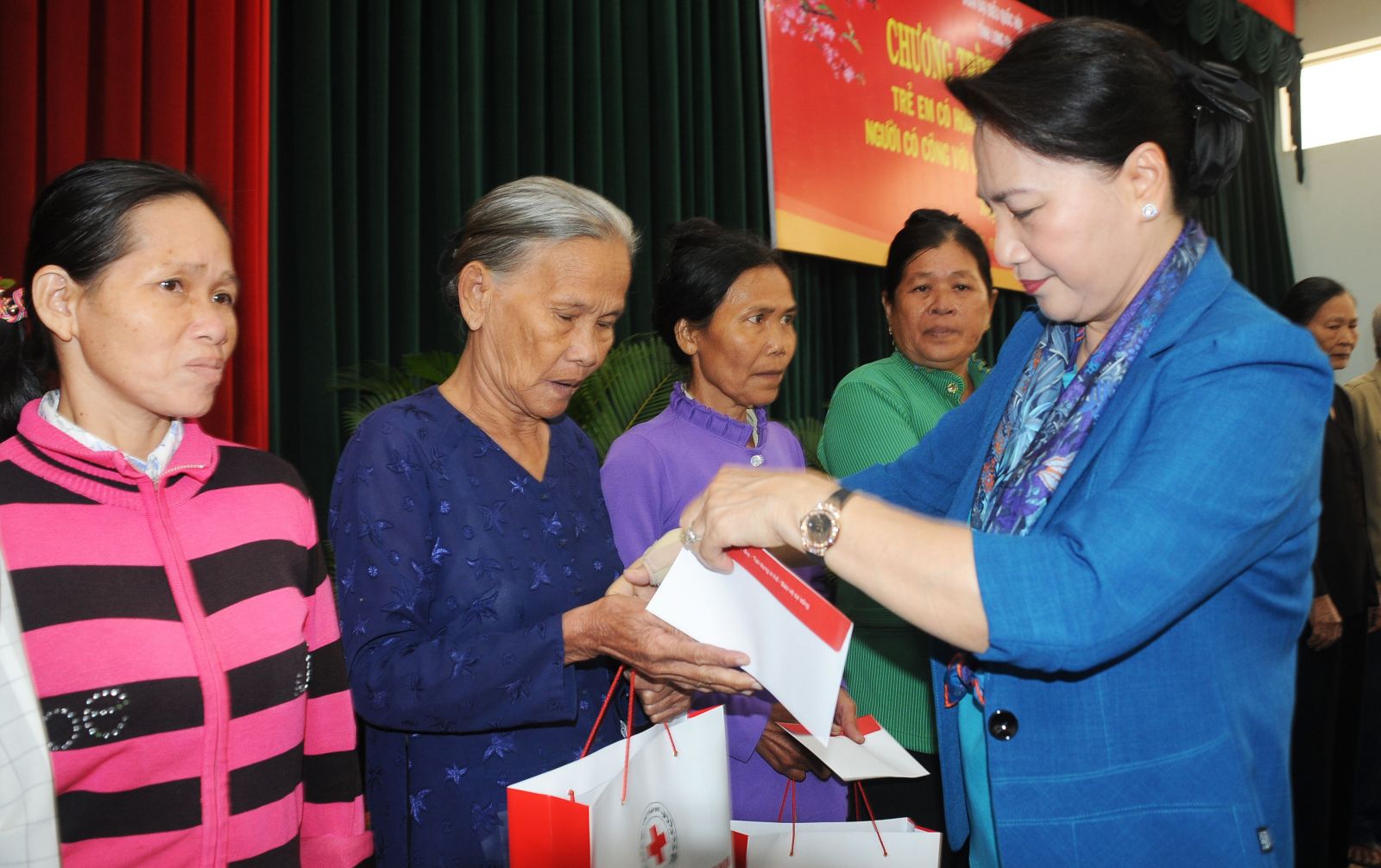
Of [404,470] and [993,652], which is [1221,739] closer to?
[993,652]

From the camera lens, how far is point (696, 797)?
4.61 feet

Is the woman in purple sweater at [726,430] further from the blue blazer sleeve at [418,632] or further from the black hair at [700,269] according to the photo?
the blue blazer sleeve at [418,632]

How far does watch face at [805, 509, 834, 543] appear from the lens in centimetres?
109

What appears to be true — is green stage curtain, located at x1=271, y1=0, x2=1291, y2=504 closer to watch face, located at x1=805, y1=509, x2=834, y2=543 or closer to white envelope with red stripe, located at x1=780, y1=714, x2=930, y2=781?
white envelope with red stripe, located at x1=780, y1=714, x2=930, y2=781

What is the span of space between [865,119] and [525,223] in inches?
153

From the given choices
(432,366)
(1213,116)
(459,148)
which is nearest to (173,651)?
(1213,116)

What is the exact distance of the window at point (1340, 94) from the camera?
8047 mm

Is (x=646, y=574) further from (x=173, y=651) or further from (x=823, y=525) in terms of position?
(x=173, y=651)

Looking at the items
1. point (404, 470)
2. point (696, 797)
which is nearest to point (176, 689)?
point (404, 470)

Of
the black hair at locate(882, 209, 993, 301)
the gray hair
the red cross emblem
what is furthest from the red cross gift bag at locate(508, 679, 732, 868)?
the black hair at locate(882, 209, 993, 301)

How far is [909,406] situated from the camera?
230cm

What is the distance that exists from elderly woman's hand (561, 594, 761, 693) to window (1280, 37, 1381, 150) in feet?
28.9

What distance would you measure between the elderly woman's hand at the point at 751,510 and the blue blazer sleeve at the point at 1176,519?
0.20 metres

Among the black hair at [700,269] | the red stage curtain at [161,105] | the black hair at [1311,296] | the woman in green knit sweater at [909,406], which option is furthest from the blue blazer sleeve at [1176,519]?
the black hair at [1311,296]
